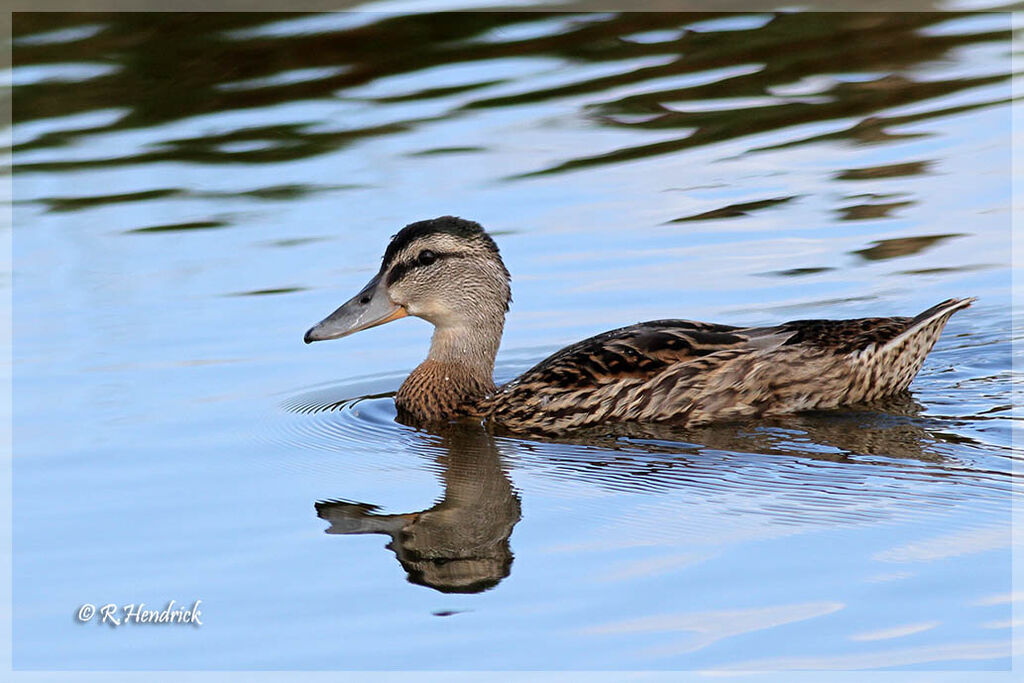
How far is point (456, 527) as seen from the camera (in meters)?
8.02

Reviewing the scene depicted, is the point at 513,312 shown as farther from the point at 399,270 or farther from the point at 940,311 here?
the point at 940,311

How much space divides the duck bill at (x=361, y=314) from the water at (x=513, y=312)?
399 millimetres

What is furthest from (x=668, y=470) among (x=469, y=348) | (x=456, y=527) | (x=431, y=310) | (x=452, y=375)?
(x=431, y=310)

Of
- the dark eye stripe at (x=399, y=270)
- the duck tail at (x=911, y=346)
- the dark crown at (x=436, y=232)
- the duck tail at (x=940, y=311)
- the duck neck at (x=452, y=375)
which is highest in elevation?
the dark crown at (x=436, y=232)

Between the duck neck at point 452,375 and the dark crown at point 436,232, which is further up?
the dark crown at point 436,232

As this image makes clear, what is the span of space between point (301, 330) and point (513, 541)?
3823mm

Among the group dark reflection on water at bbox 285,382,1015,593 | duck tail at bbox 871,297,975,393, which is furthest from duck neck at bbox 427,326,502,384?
duck tail at bbox 871,297,975,393

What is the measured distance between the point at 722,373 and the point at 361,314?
2062 millimetres

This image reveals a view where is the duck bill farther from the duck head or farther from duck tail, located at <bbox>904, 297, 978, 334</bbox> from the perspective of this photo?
duck tail, located at <bbox>904, 297, 978, 334</bbox>

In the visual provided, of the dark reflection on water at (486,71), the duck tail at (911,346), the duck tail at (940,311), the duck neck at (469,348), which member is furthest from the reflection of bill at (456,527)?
the dark reflection on water at (486,71)

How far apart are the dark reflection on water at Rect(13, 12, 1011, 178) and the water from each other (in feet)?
0.17

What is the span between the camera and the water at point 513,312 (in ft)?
22.2

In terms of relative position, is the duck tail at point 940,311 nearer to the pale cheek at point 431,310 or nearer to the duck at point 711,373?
the duck at point 711,373

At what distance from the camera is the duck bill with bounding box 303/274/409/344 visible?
10.1 metres
